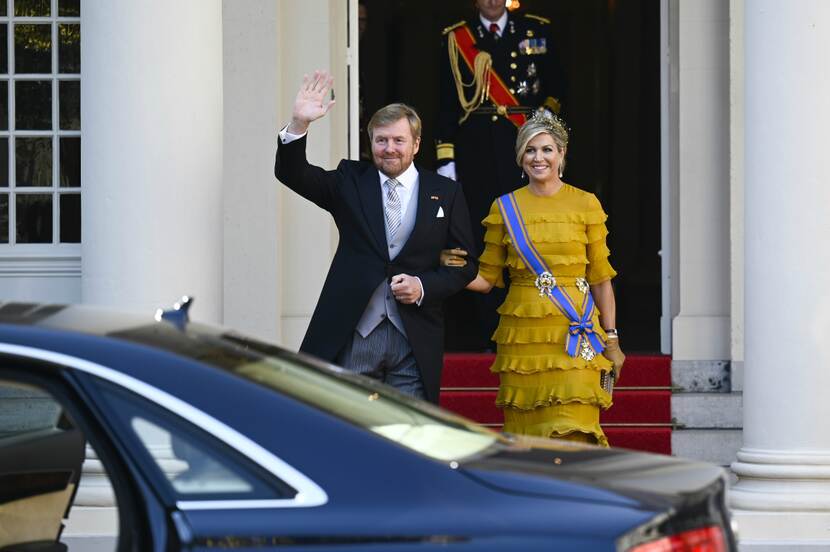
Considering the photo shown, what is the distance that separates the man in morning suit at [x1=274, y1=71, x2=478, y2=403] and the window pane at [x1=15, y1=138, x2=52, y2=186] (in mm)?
4051

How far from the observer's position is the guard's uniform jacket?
35.4ft

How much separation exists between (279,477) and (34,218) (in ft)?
24.7

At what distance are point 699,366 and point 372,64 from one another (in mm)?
6354

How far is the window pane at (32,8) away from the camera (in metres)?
10.8

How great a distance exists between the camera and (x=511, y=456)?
3938 mm

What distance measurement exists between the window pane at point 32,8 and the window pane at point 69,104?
1.58 ft

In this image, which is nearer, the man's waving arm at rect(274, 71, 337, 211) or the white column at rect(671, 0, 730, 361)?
the man's waving arm at rect(274, 71, 337, 211)

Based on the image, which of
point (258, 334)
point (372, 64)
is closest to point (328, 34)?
point (258, 334)

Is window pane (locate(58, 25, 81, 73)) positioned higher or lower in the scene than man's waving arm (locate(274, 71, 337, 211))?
higher

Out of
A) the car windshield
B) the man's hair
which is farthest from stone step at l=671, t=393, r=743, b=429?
the car windshield

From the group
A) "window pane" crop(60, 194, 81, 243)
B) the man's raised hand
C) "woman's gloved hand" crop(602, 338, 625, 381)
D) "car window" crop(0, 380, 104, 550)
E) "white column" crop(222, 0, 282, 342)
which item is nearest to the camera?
"car window" crop(0, 380, 104, 550)

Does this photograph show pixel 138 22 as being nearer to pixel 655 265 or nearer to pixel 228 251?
pixel 228 251

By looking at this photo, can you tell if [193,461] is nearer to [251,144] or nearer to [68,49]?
[251,144]

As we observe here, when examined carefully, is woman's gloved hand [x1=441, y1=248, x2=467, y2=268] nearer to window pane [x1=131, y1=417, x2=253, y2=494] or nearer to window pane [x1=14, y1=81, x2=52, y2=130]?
window pane [x1=131, y1=417, x2=253, y2=494]
